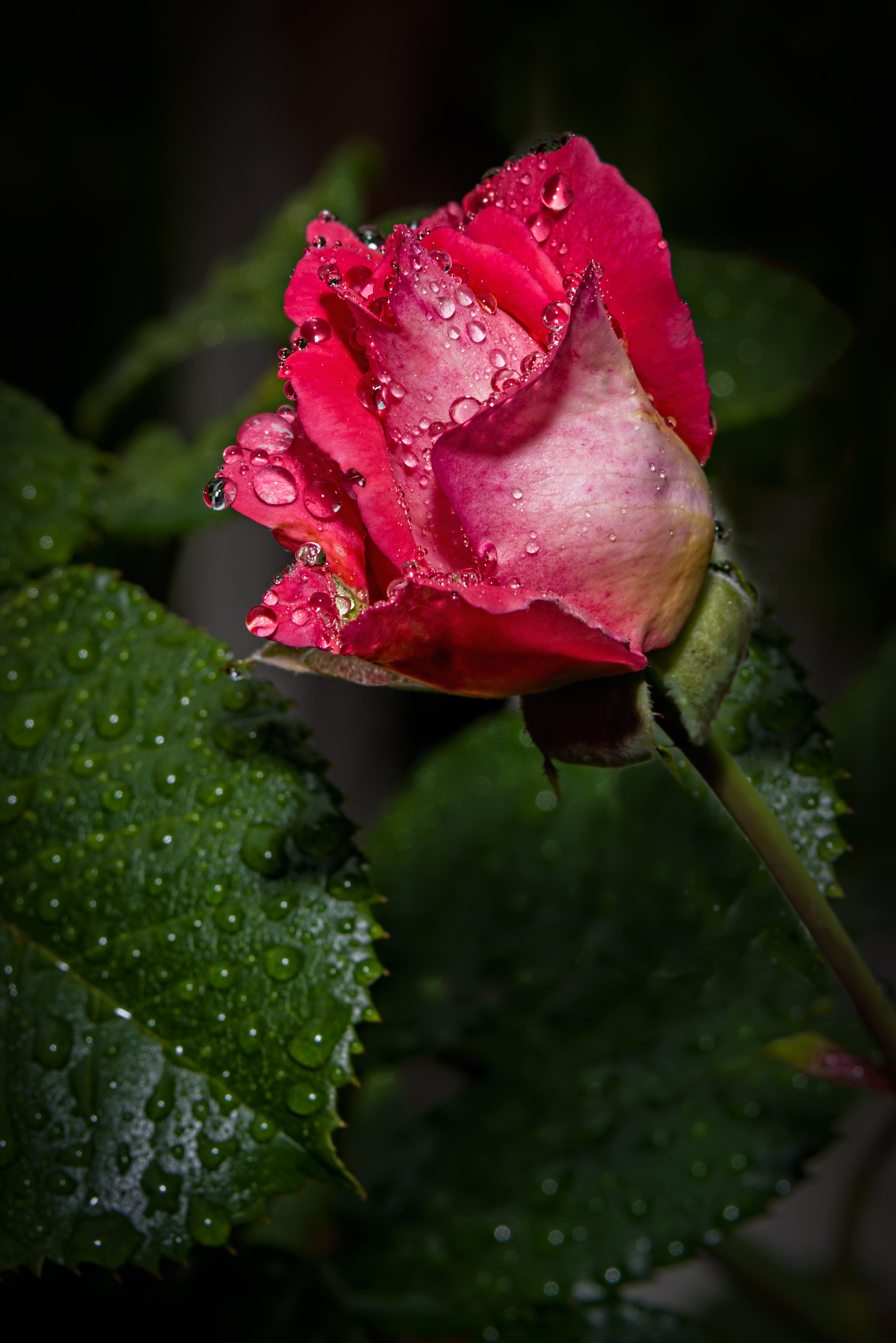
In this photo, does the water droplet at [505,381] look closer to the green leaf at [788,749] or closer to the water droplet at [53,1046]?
the green leaf at [788,749]

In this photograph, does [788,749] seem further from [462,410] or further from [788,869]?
[462,410]

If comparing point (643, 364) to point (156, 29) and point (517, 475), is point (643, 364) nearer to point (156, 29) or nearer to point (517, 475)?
point (517, 475)

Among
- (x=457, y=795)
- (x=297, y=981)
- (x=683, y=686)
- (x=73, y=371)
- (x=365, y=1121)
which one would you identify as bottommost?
(x=365, y=1121)

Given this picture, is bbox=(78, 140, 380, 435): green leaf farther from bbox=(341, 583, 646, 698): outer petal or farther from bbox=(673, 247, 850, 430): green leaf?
bbox=(341, 583, 646, 698): outer petal

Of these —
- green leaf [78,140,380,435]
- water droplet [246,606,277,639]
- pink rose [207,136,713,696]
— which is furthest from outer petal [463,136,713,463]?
green leaf [78,140,380,435]

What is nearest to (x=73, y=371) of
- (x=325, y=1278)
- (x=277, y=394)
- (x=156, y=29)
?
(x=156, y=29)

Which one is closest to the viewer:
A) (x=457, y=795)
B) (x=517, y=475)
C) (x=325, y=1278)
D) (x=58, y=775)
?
(x=517, y=475)
